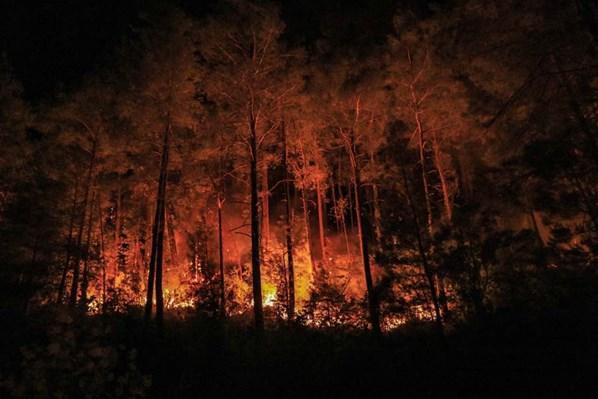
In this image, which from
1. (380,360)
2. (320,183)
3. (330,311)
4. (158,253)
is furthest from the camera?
(320,183)

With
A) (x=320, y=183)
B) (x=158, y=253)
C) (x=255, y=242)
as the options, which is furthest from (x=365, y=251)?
(x=320, y=183)

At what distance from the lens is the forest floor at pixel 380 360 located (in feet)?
23.9

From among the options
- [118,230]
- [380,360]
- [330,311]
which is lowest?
[380,360]

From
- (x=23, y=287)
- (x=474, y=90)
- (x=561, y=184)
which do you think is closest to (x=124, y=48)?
(x=23, y=287)

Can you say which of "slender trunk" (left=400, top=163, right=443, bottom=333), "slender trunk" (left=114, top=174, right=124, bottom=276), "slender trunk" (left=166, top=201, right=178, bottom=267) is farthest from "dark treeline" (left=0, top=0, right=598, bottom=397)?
"slender trunk" (left=166, top=201, right=178, bottom=267)

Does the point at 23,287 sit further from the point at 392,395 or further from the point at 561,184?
the point at 561,184

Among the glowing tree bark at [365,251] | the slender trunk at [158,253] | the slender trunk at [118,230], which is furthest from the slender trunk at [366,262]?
the slender trunk at [118,230]

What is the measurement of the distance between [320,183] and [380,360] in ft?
43.9

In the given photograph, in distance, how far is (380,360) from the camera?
8070 mm

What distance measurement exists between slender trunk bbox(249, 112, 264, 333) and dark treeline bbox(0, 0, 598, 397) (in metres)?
0.11

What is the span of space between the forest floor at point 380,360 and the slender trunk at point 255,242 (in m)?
1.60

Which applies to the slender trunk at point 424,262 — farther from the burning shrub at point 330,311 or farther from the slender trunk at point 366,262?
the burning shrub at point 330,311

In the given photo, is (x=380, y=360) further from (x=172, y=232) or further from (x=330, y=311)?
(x=172, y=232)

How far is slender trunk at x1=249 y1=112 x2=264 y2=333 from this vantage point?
11.2 m
